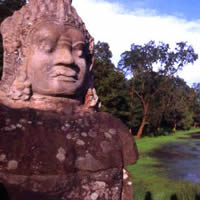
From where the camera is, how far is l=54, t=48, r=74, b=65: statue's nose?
7.67ft

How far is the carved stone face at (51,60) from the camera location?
2.34 metres

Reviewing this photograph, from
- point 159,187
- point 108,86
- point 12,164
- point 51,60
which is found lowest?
point 159,187

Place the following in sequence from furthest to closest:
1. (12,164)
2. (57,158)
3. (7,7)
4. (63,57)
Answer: (7,7) < (63,57) < (57,158) < (12,164)

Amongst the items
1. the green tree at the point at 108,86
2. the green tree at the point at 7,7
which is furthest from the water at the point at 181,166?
the green tree at the point at 7,7

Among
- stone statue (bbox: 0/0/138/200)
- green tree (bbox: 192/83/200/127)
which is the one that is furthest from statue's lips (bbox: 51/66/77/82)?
green tree (bbox: 192/83/200/127)

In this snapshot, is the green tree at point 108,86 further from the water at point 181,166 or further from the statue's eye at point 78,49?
the statue's eye at point 78,49

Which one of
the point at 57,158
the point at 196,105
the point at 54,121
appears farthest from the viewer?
the point at 196,105

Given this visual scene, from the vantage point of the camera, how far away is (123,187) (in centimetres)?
237

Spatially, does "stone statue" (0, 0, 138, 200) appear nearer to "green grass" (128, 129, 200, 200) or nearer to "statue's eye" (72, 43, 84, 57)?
"statue's eye" (72, 43, 84, 57)

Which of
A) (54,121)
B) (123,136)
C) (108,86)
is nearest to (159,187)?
(123,136)

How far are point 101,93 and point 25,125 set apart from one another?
1321 centimetres

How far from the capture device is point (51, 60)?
2.38 metres

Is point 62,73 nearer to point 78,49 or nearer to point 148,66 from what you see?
point 78,49

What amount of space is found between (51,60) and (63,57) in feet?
0.42
